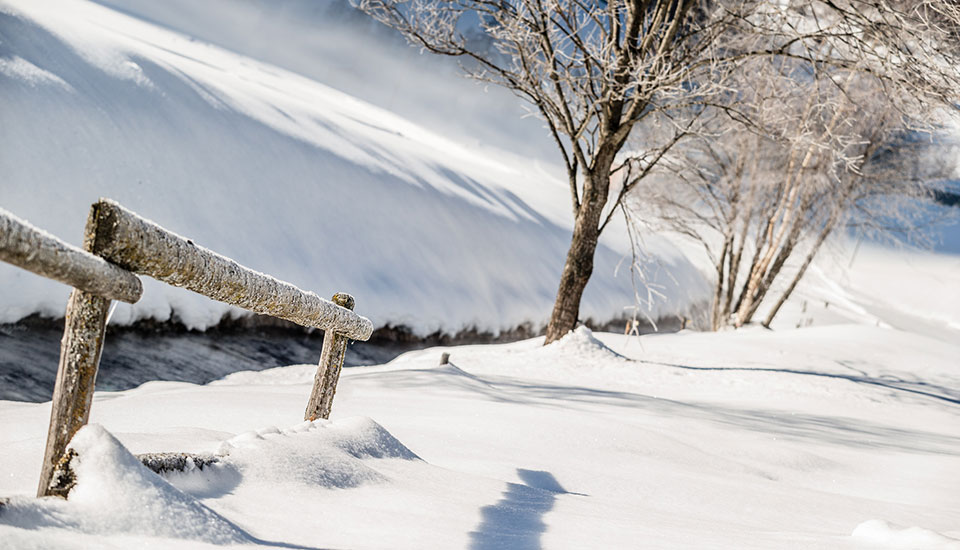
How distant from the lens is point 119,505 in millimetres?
1677

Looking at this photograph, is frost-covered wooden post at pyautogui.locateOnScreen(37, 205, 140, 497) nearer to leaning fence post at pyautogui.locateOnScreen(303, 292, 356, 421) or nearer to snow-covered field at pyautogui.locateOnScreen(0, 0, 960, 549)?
snow-covered field at pyautogui.locateOnScreen(0, 0, 960, 549)

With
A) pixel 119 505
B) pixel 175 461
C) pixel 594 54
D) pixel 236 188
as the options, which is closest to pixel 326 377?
pixel 175 461

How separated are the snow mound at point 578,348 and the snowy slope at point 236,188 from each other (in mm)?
1482

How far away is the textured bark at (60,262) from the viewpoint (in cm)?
146

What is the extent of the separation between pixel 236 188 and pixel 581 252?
6.55 m

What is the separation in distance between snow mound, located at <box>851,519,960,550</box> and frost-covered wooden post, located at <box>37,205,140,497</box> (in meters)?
2.52

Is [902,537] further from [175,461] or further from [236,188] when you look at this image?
[236,188]

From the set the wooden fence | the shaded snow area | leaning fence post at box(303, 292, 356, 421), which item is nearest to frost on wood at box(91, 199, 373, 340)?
the wooden fence

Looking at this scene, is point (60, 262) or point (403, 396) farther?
point (403, 396)

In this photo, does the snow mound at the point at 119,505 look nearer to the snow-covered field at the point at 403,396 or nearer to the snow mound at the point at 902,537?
the snow-covered field at the point at 403,396

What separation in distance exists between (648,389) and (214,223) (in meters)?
7.26

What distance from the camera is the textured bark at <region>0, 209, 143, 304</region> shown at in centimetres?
146

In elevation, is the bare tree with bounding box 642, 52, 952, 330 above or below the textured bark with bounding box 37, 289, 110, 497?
above

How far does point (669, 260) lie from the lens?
33.6 metres
